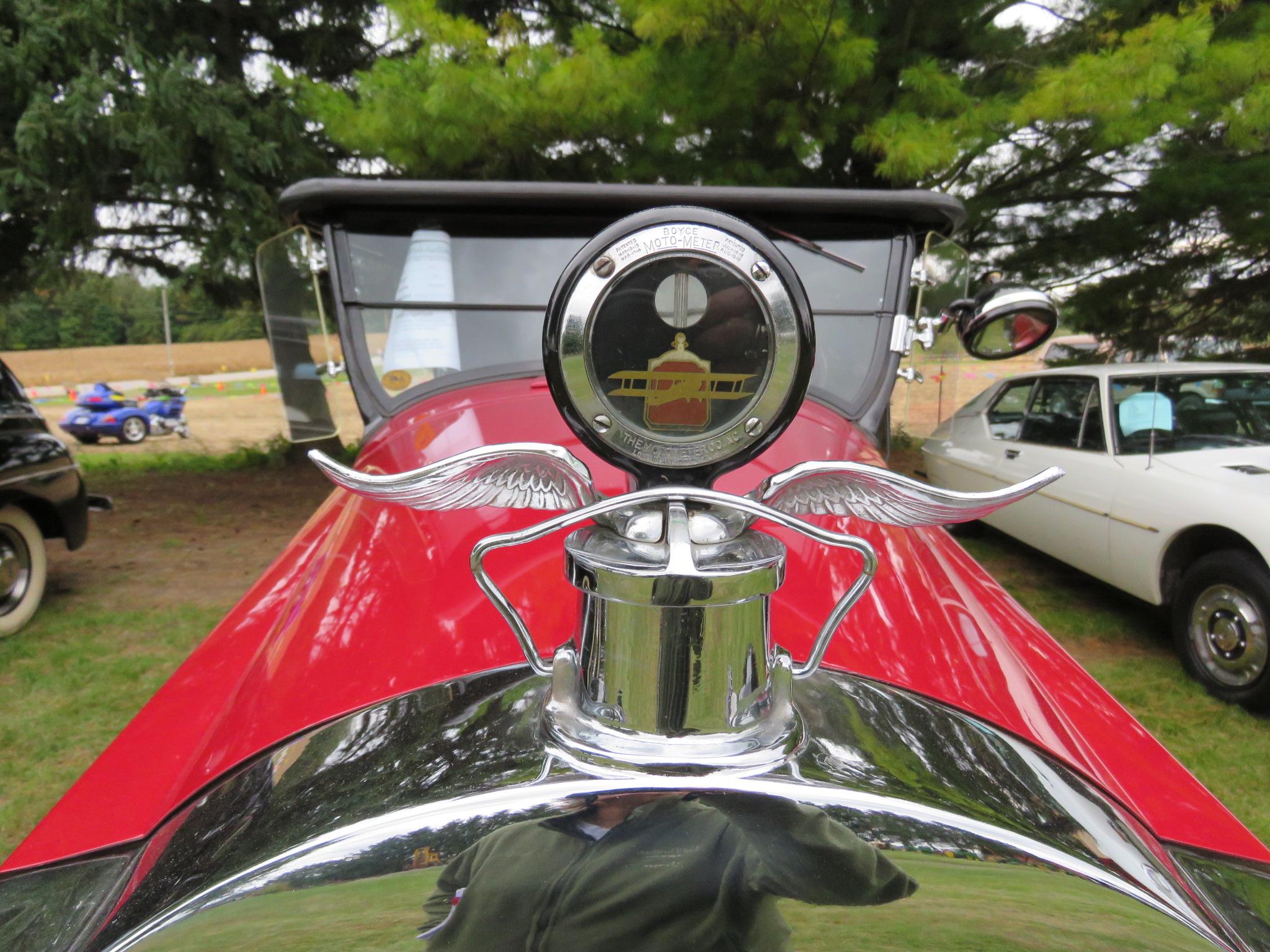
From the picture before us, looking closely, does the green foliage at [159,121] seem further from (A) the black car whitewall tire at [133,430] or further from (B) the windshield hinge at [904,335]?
(A) the black car whitewall tire at [133,430]

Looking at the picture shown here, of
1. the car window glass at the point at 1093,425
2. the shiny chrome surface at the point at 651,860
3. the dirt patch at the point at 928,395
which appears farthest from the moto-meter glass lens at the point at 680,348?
the car window glass at the point at 1093,425

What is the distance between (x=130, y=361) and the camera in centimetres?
2972

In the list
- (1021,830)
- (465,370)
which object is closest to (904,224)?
(465,370)

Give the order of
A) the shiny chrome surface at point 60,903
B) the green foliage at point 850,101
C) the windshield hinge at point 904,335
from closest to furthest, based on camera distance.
A: the shiny chrome surface at point 60,903, the windshield hinge at point 904,335, the green foliage at point 850,101

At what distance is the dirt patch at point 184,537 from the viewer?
5.62 m

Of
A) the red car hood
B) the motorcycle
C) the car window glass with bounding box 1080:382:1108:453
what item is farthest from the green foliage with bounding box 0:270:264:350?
the red car hood

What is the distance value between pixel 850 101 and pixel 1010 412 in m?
2.42

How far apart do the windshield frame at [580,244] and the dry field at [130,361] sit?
27.6 m

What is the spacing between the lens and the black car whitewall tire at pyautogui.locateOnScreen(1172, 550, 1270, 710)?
373cm

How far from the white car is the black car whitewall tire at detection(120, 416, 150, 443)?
1549 centimetres

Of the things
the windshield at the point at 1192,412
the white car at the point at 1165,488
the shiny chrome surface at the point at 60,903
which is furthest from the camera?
the windshield at the point at 1192,412

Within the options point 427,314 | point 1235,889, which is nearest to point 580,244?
point 427,314

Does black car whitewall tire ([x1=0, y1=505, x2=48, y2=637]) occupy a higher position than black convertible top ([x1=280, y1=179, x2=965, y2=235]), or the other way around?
black convertible top ([x1=280, y1=179, x2=965, y2=235])

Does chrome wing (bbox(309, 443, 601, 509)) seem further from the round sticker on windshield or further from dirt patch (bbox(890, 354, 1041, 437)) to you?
dirt patch (bbox(890, 354, 1041, 437))
